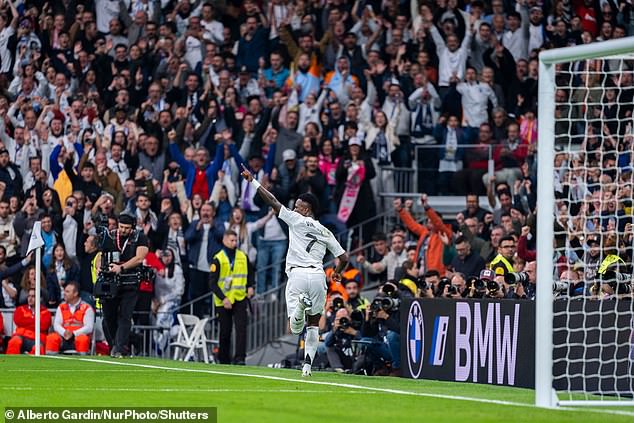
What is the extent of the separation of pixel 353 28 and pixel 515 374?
11625 mm

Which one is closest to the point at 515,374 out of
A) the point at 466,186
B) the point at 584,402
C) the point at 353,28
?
the point at 584,402

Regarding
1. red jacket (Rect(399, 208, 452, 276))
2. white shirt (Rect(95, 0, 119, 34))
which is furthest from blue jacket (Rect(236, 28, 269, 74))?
red jacket (Rect(399, 208, 452, 276))

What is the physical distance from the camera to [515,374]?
1691cm

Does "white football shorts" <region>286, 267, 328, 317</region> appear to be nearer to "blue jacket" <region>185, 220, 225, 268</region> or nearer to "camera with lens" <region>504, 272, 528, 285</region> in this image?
"camera with lens" <region>504, 272, 528, 285</region>

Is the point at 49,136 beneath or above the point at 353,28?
beneath

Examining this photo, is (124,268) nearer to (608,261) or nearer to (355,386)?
(355,386)

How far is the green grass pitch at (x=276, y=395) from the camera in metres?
11.2

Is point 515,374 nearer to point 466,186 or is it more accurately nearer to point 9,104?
point 466,186

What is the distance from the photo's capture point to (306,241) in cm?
1714

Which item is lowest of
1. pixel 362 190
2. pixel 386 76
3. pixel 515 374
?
pixel 515 374

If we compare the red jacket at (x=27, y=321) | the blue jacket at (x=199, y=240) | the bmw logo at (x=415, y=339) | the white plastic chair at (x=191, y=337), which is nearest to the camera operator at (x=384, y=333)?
the bmw logo at (x=415, y=339)

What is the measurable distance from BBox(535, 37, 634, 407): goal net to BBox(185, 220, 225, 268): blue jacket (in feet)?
20.9

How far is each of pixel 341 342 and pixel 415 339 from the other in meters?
2.36

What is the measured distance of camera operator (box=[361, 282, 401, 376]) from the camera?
1952 cm
